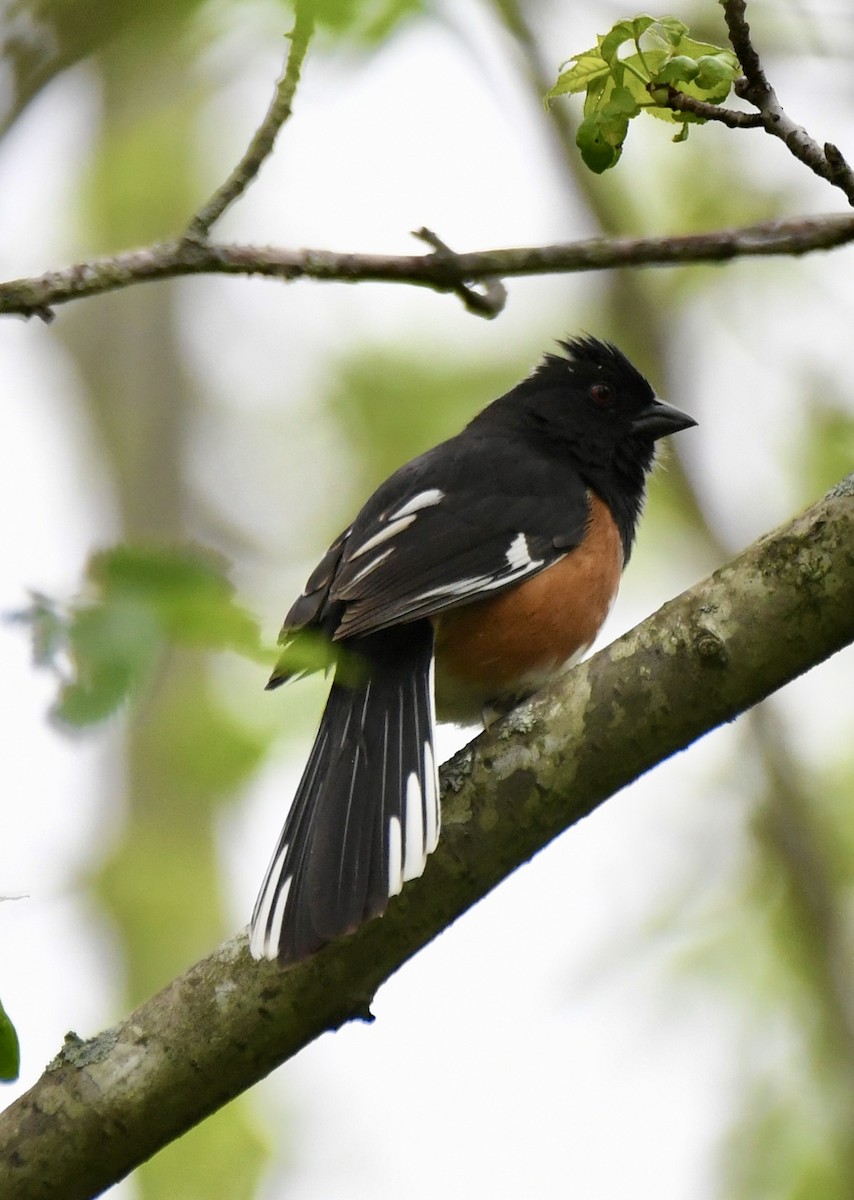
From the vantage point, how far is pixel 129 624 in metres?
1.37

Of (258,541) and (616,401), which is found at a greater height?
(258,541)

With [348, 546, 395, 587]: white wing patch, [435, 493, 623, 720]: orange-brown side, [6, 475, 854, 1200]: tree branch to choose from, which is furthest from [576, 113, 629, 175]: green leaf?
[435, 493, 623, 720]: orange-brown side

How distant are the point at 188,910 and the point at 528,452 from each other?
9.12 feet

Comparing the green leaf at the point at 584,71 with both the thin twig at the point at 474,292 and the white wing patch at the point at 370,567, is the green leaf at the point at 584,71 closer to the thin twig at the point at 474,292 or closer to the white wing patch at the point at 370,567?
the thin twig at the point at 474,292

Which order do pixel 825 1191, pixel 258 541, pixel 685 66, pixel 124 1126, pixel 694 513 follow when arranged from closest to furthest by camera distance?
pixel 685 66 < pixel 124 1126 < pixel 825 1191 < pixel 694 513 < pixel 258 541

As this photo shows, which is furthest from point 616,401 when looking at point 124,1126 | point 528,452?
point 124,1126

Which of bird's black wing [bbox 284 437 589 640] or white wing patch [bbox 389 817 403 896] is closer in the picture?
white wing patch [bbox 389 817 403 896]

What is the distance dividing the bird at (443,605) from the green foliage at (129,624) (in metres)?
1.12

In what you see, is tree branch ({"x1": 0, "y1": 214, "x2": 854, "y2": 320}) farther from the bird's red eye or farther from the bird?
the bird's red eye

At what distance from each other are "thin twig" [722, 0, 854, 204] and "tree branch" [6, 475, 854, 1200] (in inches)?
19.5

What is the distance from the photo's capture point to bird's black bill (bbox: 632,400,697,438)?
4.54 m

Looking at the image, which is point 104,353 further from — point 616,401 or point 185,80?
point 616,401

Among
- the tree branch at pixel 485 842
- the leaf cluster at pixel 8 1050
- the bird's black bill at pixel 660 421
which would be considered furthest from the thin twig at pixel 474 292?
the bird's black bill at pixel 660 421

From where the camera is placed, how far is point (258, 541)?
7.33m
